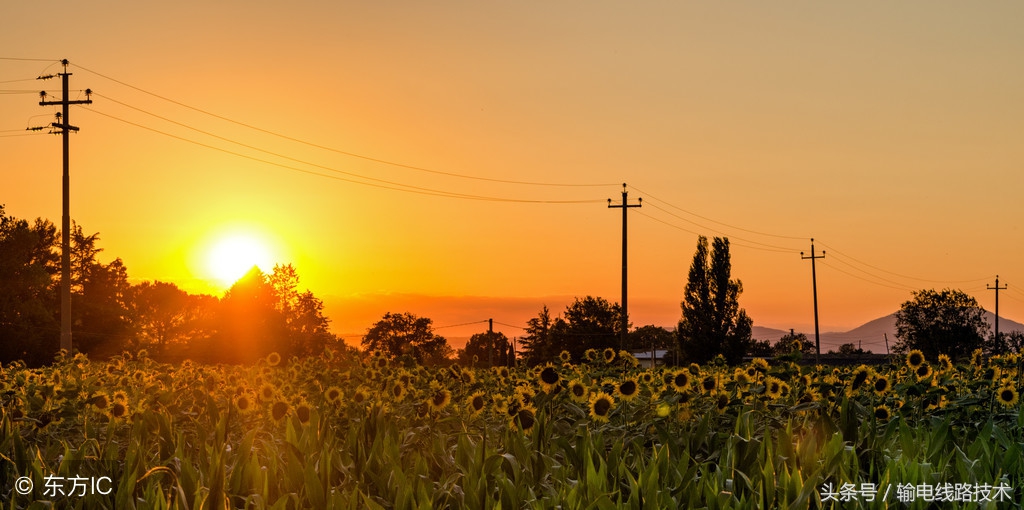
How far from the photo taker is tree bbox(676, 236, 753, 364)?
66.5m

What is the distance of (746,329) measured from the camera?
66938mm

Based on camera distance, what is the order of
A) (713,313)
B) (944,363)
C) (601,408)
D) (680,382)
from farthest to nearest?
(713,313) < (944,363) < (680,382) < (601,408)

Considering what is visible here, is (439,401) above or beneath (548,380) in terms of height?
beneath

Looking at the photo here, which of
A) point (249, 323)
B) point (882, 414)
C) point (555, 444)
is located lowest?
point (555, 444)

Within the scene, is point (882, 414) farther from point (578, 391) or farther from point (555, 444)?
point (555, 444)

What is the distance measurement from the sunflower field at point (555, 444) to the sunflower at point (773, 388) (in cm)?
3

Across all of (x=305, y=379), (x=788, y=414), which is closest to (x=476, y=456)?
(x=788, y=414)

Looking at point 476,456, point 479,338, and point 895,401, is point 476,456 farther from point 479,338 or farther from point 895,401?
point 479,338

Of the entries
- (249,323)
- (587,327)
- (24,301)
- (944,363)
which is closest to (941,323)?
(587,327)

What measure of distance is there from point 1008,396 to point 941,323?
8725 centimetres

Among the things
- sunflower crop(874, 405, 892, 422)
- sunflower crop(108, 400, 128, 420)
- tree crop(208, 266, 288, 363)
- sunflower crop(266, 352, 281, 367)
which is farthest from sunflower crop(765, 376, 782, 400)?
tree crop(208, 266, 288, 363)

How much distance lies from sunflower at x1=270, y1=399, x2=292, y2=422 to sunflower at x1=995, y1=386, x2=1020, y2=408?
5.86m

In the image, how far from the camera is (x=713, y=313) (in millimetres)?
67500

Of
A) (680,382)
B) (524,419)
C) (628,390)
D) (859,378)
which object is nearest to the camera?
(524,419)
